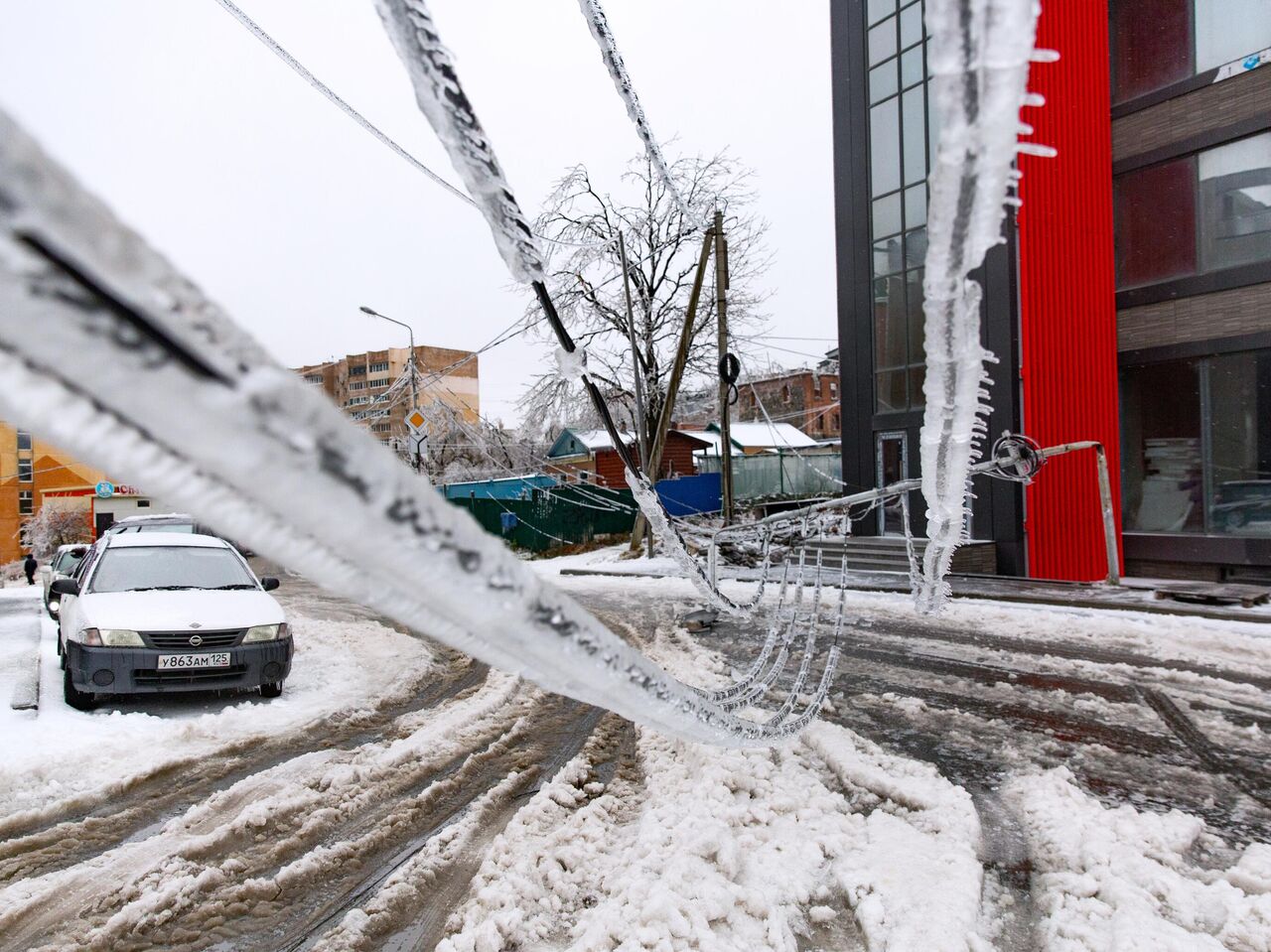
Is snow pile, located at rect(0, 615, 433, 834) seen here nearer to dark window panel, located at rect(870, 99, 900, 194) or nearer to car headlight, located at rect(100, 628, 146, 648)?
car headlight, located at rect(100, 628, 146, 648)

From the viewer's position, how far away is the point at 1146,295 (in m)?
13.7

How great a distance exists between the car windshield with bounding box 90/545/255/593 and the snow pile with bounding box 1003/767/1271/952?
6.73m

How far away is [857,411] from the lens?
16719 mm

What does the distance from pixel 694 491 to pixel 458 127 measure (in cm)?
2507

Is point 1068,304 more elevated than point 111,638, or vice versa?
point 1068,304

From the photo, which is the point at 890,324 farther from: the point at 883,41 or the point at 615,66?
the point at 615,66

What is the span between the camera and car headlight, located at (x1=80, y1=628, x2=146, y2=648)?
561cm

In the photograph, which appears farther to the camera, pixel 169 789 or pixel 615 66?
pixel 169 789

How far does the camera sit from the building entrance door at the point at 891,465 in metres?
15.9

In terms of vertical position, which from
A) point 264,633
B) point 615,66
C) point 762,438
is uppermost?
point 762,438

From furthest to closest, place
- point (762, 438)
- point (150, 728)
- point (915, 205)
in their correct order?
point (762, 438), point (915, 205), point (150, 728)

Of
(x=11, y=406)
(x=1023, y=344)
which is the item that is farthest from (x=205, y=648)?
(x=1023, y=344)

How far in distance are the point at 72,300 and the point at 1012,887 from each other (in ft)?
11.6

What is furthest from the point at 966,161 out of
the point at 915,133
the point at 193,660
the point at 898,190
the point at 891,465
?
the point at 915,133
